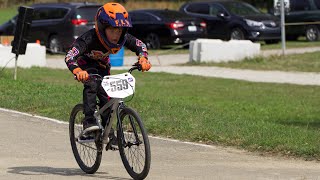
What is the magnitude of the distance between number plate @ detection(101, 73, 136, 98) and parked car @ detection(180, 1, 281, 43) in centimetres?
2494

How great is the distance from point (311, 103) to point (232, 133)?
246 inches

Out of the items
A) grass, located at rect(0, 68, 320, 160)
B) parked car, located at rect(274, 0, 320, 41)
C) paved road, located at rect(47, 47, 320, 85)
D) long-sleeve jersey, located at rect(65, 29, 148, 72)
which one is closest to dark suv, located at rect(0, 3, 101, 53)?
paved road, located at rect(47, 47, 320, 85)

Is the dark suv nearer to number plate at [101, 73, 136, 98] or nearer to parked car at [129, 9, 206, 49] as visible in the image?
parked car at [129, 9, 206, 49]

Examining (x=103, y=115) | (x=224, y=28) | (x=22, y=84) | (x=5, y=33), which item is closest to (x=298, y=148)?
(x=103, y=115)

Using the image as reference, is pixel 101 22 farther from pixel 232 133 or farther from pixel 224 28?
pixel 224 28

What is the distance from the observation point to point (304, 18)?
35.1 metres

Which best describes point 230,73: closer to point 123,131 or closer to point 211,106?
point 211,106

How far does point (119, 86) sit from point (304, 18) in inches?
1078

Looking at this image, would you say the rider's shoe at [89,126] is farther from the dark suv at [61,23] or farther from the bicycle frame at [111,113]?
the dark suv at [61,23]

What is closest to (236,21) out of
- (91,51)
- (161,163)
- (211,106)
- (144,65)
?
(211,106)

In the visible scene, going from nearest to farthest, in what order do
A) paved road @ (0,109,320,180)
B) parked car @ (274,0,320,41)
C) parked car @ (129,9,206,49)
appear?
paved road @ (0,109,320,180) → parked car @ (129,9,206,49) → parked car @ (274,0,320,41)

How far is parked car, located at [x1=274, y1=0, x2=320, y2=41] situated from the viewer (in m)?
34.7

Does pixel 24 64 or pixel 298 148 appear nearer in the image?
pixel 298 148

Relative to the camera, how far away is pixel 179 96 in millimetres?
18406
